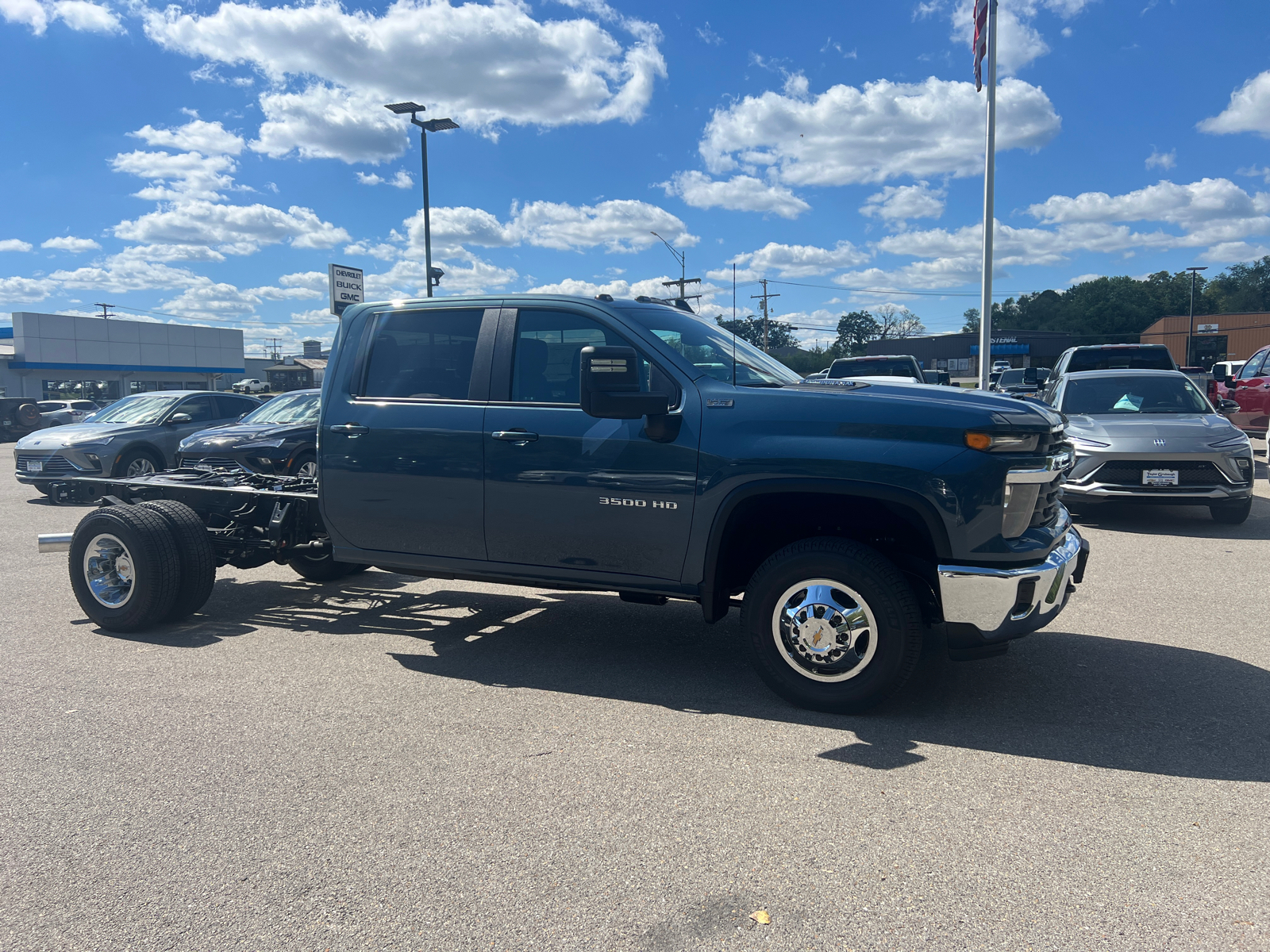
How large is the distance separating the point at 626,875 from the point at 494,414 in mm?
2642

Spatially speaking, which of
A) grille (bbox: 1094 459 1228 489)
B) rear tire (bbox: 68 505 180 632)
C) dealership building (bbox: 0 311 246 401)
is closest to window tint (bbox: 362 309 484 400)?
rear tire (bbox: 68 505 180 632)

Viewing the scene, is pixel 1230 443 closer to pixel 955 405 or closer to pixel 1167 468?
pixel 1167 468

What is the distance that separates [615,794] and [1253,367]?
17442 mm

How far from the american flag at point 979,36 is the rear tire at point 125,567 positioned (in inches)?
683

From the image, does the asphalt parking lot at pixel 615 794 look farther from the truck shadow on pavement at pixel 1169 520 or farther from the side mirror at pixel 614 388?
the truck shadow on pavement at pixel 1169 520

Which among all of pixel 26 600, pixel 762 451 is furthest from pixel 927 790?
pixel 26 600

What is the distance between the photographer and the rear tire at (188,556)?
5.89 m

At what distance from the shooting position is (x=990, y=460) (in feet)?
12.9

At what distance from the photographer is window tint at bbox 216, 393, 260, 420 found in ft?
48.9

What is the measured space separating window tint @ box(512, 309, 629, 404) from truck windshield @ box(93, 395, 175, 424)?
11113 mm

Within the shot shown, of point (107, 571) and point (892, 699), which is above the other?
point (107, 571)

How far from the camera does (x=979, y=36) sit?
17.6m

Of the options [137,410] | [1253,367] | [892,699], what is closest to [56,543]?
[892,699]

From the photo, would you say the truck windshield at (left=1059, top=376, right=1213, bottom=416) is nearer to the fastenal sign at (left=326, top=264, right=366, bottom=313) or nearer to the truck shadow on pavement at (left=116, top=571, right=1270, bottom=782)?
the truck shadow on pavement at (left=116, top=571, right=1270, bottom=782)
